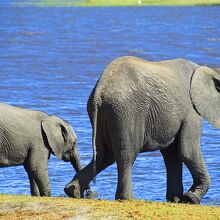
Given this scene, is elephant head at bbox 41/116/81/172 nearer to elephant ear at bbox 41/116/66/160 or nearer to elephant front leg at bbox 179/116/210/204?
elephant ear at bbox 41/116/66/160

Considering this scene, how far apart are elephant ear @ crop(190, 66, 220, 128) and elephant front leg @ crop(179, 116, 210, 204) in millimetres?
186

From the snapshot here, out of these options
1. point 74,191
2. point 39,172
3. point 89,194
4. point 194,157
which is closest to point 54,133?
point 39,172

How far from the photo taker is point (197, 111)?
12.1 m

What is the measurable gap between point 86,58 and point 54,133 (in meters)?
27.7

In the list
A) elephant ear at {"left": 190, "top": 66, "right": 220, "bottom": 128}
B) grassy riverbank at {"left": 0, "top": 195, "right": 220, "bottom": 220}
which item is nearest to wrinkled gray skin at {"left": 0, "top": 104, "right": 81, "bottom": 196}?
elephant ear at {"left": 190, "top": 66, "right": 220, "bottom": 128}

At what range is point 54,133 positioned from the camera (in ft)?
42.5

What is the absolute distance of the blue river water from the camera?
15.6m

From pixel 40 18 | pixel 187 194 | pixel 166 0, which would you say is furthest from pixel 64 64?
pixel 166 0

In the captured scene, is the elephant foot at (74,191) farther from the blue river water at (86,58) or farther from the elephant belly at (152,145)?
the blue river water at (86,58)

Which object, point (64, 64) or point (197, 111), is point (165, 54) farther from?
point (197, 111)

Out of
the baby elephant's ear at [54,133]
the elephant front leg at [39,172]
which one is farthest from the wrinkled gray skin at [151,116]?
the baby elephant's ear at [54,133]

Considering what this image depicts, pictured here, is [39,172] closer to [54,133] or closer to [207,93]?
[54,133]

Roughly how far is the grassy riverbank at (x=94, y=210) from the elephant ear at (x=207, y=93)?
5.60 feet

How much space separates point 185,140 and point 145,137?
527mm
